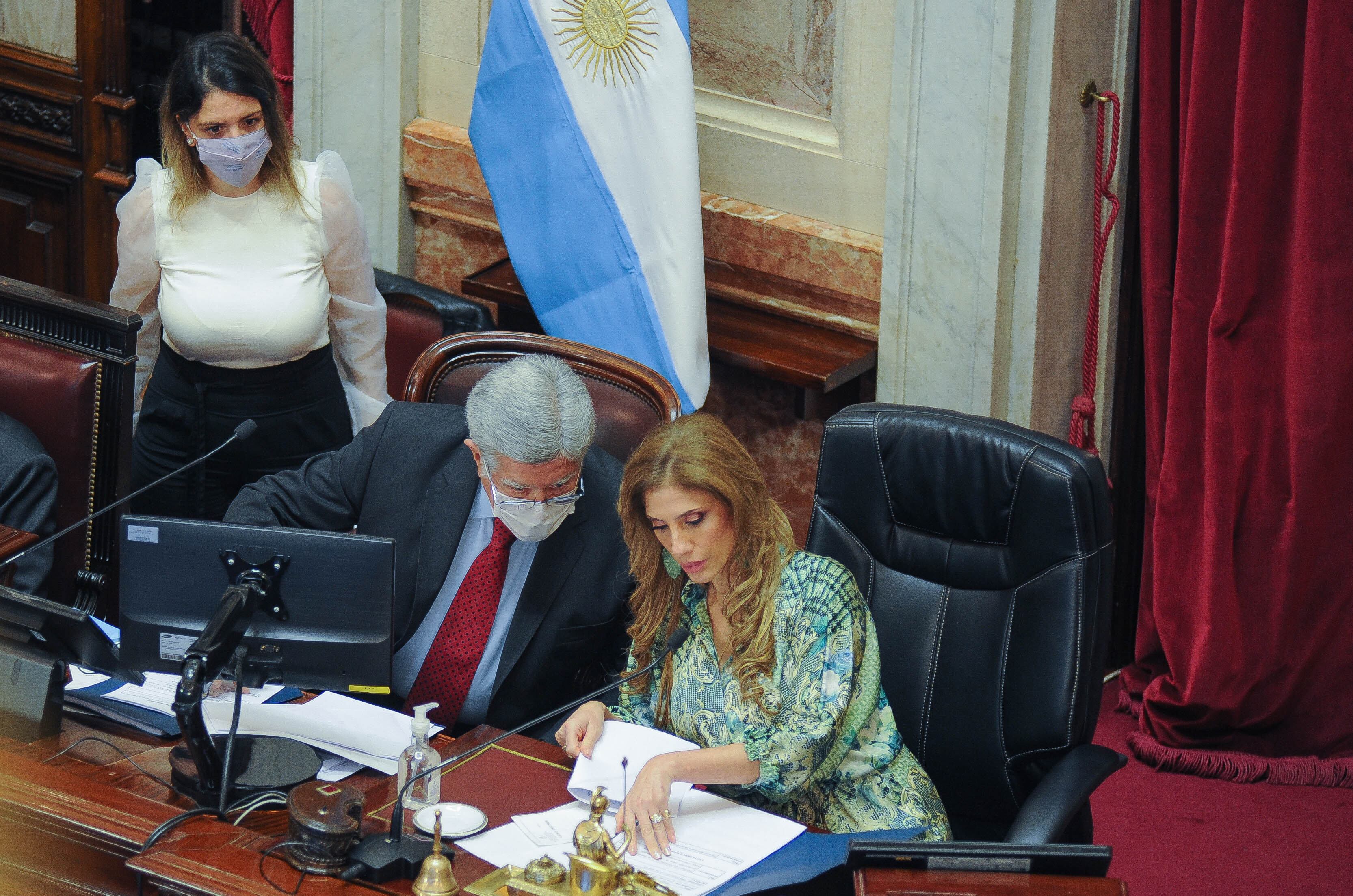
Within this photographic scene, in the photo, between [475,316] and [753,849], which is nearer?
[753,849]

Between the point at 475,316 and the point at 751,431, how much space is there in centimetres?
71

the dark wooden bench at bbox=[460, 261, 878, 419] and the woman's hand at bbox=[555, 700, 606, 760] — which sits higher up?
the dark wooden bench at bbox=[460, 261, 878, 419]

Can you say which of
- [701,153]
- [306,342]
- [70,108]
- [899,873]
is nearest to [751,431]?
[701,153]

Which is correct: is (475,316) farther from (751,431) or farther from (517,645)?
(517,645)

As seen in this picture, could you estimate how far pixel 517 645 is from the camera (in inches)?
95.3

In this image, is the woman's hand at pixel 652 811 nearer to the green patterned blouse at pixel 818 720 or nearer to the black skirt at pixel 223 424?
the green patterned blouse at pixel 818 720

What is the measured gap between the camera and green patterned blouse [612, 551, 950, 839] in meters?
2.09

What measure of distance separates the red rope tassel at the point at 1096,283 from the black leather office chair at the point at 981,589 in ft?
3.10

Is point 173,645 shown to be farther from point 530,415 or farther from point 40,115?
point 40,115

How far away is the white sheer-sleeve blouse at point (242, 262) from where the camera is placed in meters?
2.97

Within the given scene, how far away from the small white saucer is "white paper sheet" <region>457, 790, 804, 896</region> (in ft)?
0.05

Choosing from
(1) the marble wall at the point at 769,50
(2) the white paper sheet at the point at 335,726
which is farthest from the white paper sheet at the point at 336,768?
(1) the marble wall at the point at 769,50

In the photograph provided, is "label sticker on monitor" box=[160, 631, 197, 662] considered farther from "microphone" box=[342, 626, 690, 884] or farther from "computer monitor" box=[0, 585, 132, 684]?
"microphone" box=[342, 626, 690, 884]

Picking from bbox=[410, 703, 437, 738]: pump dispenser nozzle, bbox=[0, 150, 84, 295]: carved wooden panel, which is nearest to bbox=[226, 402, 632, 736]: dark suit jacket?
bbox=[410, 703, 437, 738]: pump dispenser nozzle
